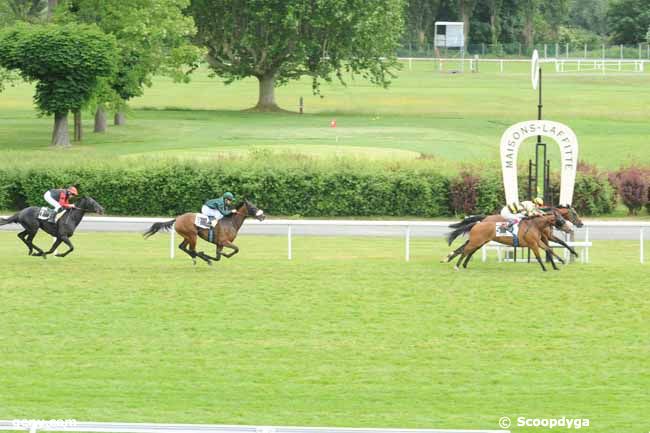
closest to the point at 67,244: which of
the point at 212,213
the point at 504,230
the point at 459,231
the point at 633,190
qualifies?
the point at 212,213

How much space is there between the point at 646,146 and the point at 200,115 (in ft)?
65.1

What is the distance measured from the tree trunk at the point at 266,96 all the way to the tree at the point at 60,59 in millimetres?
17575

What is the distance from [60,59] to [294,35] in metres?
17.7

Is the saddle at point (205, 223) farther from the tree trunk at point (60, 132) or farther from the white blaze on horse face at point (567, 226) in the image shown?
the tree trunk at point (60, 132)

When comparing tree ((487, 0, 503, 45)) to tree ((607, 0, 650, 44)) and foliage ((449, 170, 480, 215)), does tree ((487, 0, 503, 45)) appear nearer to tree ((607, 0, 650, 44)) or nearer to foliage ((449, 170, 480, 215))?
tree ((607, 0, 650, 44))

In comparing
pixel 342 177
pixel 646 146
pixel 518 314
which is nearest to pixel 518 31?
pixel 646 146

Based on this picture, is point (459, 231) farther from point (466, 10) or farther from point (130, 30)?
point (466, 10)

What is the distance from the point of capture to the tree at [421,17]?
100188mm

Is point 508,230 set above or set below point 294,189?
above

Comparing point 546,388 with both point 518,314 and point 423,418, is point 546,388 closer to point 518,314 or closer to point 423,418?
point 423,418

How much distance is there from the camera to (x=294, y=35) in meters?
54.8

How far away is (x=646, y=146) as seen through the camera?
43156 millimetres

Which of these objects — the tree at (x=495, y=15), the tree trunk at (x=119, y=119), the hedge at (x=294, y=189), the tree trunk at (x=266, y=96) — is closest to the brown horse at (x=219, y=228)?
the hedge at (x=294, y=189)

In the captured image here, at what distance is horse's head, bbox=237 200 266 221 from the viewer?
1894 centimetres
